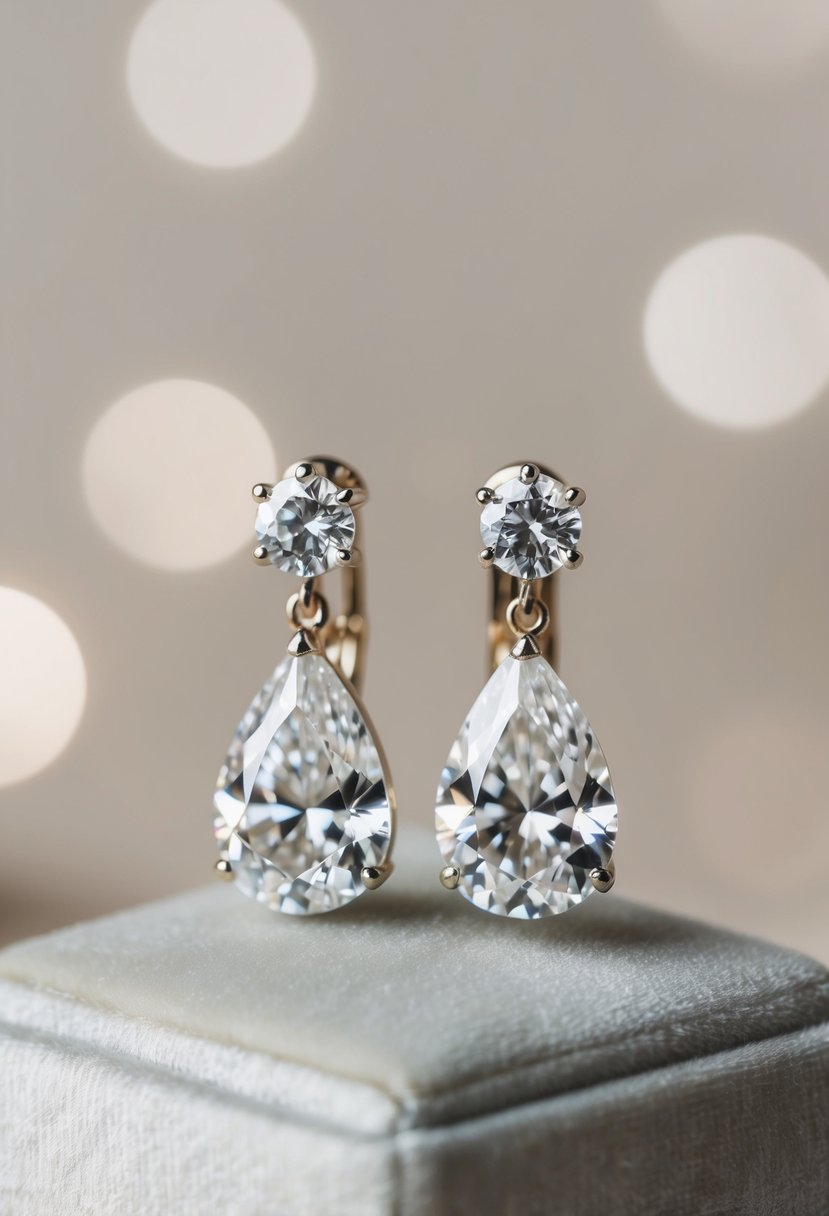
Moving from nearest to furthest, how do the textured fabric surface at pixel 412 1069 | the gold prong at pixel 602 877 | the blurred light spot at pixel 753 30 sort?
the textured fabric surface at pixel 412 1069 < the gold prong at pixel 602 877 < the blurred light spot at pixel 753 30

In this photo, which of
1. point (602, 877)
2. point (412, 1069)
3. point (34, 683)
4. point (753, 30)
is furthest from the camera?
point (34, 683)

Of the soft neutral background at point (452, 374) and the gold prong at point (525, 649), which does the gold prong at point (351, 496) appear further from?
the soft neutral background at point (452, 374)

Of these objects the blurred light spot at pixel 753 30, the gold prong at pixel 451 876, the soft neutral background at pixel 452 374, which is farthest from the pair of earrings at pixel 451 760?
the blurred light spot at pixel 753 30

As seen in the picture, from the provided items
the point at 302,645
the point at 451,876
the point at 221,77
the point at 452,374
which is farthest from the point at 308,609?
the point at 221,77

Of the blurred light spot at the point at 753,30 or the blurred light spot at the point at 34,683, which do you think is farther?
the blurred light spot at the point at 34,683

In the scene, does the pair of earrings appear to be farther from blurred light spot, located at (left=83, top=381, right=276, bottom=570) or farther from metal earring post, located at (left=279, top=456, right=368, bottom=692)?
blurred light spot, located at (left=83, top=381, right=276, bottom=570)

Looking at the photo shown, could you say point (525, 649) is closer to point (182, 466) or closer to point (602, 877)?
point (602, 877)

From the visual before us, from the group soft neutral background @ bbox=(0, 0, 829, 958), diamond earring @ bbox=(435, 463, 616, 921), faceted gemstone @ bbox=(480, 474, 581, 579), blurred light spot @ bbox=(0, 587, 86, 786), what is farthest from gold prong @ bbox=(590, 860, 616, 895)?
blurred light spot @ bbox=(0, 587, 86, 786)

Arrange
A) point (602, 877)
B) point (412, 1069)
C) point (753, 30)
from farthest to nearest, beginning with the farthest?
point (753, 30)
point (602, 877)
point (412, 1069)
